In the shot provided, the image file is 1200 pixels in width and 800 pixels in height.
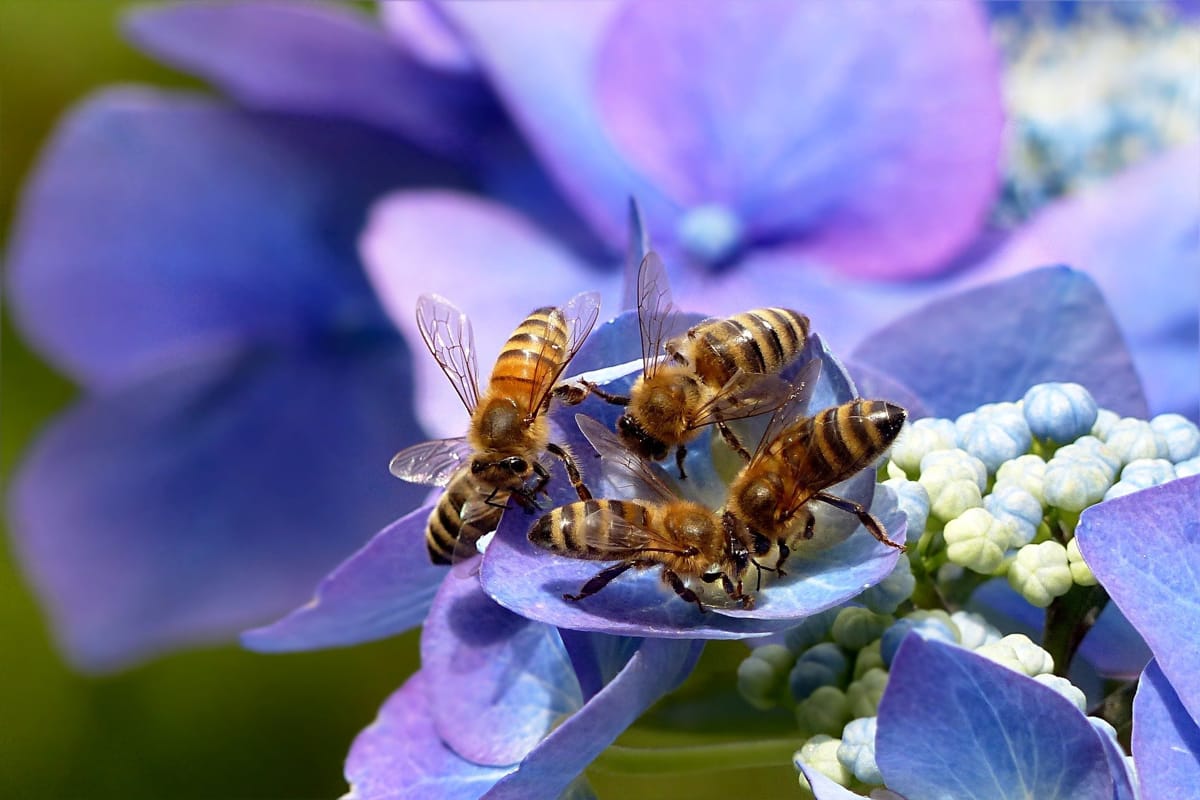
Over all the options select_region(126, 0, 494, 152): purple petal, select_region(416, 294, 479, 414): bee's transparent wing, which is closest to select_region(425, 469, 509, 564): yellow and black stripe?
select_region(416, 294, 479, 414): bee's transparent wing

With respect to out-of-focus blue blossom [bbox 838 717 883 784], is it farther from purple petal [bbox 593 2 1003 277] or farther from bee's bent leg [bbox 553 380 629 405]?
purple petal [bbox 593 2 1003 277]

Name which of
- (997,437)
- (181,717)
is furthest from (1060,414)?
(181,717)

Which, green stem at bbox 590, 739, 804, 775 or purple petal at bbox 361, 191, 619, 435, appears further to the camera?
purple petal at bbox 361, 191, 619, 435

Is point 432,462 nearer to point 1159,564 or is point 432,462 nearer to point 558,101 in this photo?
point 1159,564

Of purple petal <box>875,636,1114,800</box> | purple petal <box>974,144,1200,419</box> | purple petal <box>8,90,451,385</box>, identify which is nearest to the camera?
purple petal <box>875,636,1114,800</box>

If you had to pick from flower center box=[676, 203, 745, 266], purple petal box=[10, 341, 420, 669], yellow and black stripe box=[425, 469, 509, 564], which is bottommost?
purple petal box=[10, 341, 420, 669]

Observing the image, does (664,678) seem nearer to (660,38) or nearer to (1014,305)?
(1014,305)
